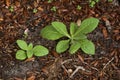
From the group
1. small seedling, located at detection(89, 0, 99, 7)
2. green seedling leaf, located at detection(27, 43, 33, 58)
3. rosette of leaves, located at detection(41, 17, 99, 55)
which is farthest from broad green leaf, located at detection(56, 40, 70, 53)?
small seedling, located at detection(89, 0, 99, 7)

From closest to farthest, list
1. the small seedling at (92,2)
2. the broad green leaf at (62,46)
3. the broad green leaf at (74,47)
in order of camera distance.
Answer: the broad green leaf at (74,47)
the broad green leaf at (62,46)
the small seedling at (92,2)

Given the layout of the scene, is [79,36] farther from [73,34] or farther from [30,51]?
[30,51]

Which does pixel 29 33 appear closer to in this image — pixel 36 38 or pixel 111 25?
pixel 36 38

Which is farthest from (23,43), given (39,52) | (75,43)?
(75,43)

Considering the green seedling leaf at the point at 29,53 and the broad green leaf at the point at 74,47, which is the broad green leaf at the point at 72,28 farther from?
the green seedling leaf at the point at 29,53

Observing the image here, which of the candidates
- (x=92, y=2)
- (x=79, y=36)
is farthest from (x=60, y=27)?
(x=92, y=2)

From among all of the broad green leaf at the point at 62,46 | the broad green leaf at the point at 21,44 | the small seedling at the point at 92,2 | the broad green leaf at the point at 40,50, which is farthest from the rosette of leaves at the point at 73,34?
the small seedling at the point at 92,2

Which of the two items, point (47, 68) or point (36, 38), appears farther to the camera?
point (36, 38)

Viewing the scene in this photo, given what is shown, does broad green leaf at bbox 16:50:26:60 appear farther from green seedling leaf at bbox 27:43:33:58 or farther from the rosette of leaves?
the rosette of leaves
